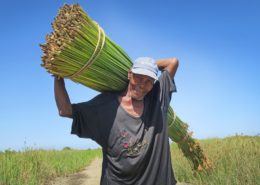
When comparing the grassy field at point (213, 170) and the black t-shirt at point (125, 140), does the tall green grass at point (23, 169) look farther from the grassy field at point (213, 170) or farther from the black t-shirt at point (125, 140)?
the black t-shirt at point (125, 140)

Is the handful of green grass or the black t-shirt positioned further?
the black t-shirt

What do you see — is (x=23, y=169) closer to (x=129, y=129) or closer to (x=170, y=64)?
(x=170, y=64)

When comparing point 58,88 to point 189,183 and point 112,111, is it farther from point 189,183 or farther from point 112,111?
point 189,183

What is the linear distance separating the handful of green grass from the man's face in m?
0.20

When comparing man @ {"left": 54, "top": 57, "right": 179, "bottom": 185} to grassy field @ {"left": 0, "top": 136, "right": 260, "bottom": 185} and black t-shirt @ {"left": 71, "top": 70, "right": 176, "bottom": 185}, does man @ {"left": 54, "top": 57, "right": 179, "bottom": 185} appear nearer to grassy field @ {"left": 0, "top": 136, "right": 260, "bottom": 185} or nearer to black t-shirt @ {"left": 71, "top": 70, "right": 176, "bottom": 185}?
black t-shirt @ {"left": 71, "top": 70, "right": 176, "bottom": 185}

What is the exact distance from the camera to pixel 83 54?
272 cm

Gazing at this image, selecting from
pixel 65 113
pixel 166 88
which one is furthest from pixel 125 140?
pixel 166 88

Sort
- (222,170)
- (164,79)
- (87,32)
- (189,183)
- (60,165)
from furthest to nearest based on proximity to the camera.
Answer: (60,165)
(189,183)
(222,170)
(164,79)
(87,32)

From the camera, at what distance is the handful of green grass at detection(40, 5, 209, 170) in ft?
8.60

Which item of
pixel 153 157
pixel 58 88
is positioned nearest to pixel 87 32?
pixel 58 88

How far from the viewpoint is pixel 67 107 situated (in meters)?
2.75

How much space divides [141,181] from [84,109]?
1.90 ft

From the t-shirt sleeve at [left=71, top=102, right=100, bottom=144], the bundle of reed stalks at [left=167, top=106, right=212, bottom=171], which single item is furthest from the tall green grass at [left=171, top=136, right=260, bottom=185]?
the t-shirt sleeve at [left=71, top=102, right=100, bottom=144]

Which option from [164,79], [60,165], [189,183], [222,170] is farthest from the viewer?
[60,165]
